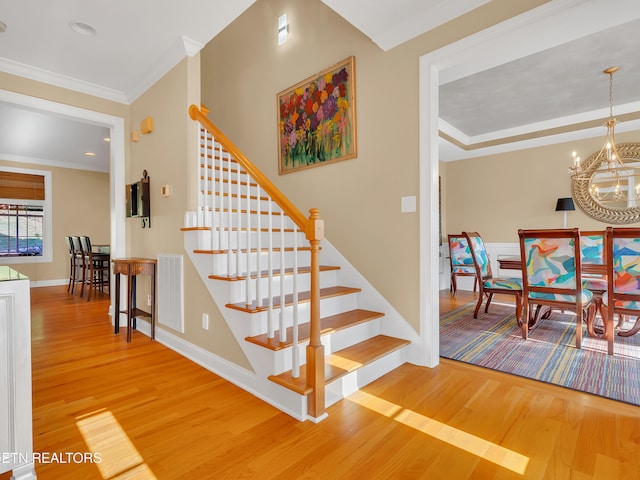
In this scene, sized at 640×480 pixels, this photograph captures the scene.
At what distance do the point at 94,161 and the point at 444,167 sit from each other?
7.50 m

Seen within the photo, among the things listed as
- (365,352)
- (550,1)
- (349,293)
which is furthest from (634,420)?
(550,1)

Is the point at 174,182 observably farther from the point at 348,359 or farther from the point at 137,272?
the point at 348,359

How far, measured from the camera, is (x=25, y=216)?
7.00m

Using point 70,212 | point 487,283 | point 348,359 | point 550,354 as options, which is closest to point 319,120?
point 348,359

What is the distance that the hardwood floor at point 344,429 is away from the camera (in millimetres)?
1409

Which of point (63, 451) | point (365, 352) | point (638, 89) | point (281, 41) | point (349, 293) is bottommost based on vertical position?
point (63, 451)

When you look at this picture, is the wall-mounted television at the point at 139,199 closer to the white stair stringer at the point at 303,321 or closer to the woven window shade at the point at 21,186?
the white stair stringer at the point at 303,321

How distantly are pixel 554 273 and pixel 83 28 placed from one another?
451 cm

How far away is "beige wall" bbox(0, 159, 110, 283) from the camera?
714 cm

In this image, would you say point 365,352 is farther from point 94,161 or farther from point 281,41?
point 94,161

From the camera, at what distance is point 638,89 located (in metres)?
4.00

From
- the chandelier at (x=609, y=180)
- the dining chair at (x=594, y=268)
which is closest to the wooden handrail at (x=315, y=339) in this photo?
the dining chair at (x=594, y=268)

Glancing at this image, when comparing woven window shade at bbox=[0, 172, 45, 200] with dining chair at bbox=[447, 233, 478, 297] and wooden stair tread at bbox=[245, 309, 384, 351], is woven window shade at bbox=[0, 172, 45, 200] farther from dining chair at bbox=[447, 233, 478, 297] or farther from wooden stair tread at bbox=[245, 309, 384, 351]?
dining chair at bbox=[447, 233, 478, 297]

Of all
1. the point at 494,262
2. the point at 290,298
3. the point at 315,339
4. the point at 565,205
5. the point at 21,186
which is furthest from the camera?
the point at 21,186
